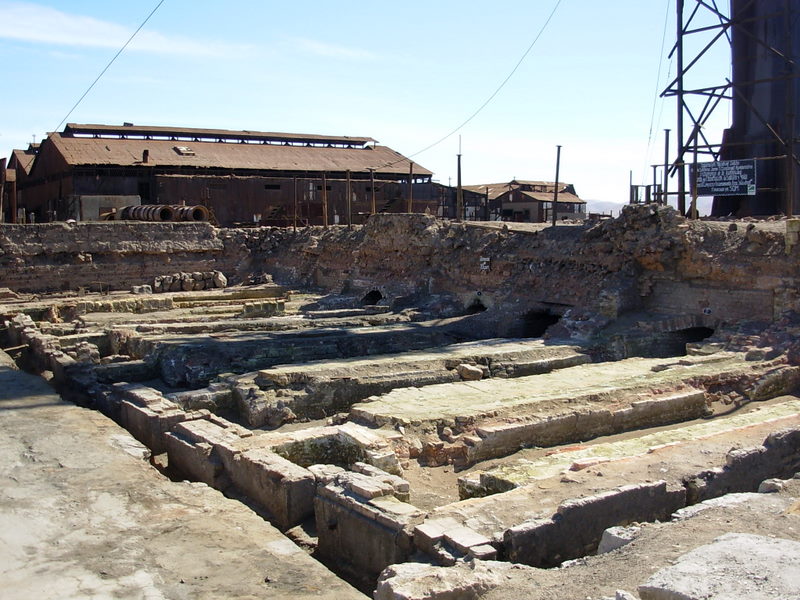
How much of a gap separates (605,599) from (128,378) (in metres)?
9.72

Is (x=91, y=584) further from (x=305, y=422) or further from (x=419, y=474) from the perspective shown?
(x=305, y=422)

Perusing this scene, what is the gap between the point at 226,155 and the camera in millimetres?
32219

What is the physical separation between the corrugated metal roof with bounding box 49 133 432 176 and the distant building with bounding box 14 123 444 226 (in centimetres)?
4

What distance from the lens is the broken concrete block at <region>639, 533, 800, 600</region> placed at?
364cm

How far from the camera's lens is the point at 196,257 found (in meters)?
25.4

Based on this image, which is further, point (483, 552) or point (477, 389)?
point (477, 389)

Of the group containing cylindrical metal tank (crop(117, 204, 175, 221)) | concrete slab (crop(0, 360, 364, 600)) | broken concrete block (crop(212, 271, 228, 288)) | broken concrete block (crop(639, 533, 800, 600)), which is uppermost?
cylindrical metal tank (crop(117, 204, 175, 221))

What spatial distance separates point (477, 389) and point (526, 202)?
27.5m

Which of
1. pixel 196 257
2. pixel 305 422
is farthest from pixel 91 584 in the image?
pixel 196 257

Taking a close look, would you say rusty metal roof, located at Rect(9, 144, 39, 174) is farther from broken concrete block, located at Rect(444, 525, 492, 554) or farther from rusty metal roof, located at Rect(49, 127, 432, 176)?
broken concrete block, located at Rect(444, 525, 492, 554)

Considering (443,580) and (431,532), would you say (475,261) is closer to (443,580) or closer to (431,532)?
(431,532)

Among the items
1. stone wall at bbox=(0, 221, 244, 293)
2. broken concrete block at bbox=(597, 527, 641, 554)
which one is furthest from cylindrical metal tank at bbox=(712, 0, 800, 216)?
stone wall at bbox=(0, 221, 244, 293)

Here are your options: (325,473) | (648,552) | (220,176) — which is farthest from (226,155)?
(648,552)

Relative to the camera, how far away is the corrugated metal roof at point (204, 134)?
3228cm
